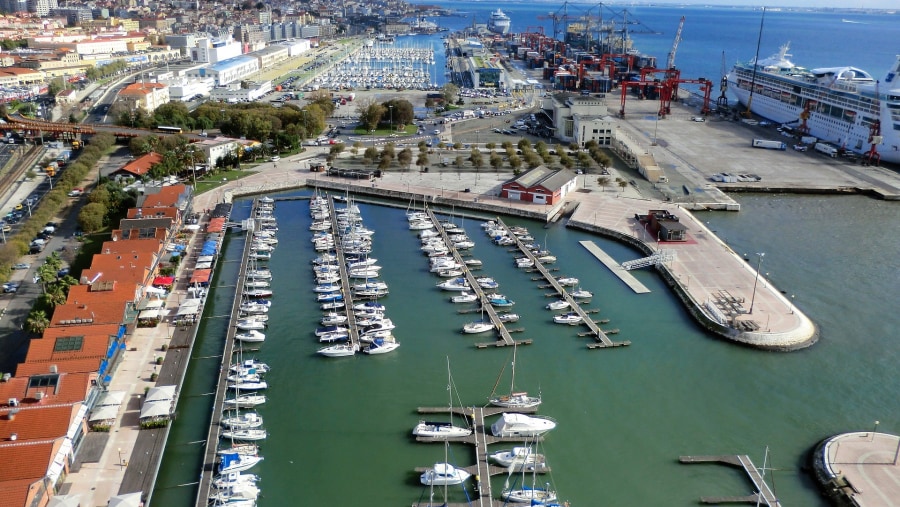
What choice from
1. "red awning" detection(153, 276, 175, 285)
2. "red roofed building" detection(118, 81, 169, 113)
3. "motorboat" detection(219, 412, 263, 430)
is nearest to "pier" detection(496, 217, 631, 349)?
"motorboat" detection(219, 412, 263, 430)

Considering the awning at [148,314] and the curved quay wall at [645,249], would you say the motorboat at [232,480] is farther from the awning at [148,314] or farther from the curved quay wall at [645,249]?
the curved quay wall at [645,249]

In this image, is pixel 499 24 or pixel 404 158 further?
pixel 499 24

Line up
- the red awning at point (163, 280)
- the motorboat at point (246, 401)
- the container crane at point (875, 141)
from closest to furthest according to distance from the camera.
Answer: the motorboat at point (246, 401)
the red awning at point (163, 280)
the container crane at point (875, 141)

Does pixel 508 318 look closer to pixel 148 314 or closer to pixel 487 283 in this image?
pixel 487 283

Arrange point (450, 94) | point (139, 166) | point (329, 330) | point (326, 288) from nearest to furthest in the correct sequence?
point (329, 330)
point (326, 288)
point (139, 166)
point (450, 94)

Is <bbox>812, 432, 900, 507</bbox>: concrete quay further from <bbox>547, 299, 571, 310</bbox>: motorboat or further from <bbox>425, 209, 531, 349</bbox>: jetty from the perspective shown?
<bbox>547, 299, 571, 310</bbox>: motorboat

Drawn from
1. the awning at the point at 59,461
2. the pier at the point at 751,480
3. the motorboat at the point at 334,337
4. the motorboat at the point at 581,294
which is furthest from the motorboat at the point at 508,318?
the awning at the point at 59,461

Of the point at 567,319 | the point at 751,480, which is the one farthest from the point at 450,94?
the point at 751,480
